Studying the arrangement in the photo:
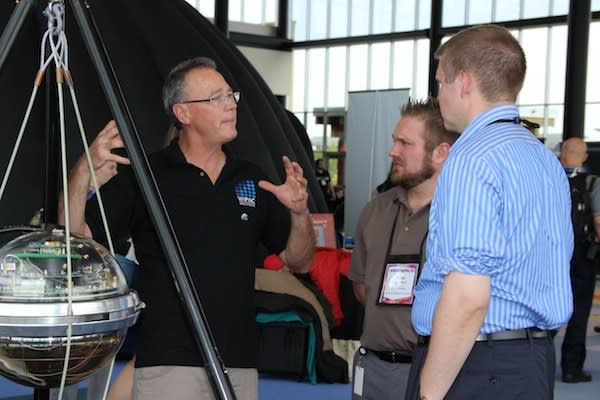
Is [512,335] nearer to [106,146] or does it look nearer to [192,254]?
[192,254]

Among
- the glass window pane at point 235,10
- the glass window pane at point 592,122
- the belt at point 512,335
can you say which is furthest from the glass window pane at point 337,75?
the belt at point 512,335

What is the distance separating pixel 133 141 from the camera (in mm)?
1885

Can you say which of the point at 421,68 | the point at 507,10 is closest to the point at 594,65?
the point at 507,10

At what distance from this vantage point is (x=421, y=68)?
22.7 m

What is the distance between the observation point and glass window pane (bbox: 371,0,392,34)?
2352 centimetres

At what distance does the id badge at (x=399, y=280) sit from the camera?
3074 mm

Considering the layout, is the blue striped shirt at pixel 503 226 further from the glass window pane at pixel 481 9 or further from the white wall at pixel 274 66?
the white wall at pixel 274 66

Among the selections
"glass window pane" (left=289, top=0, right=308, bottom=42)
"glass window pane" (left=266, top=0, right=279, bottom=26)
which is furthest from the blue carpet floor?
"glass window pane" (left=266, top=0, right=279, bottom=26)

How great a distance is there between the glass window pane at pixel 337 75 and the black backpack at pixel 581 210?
18.8 metres

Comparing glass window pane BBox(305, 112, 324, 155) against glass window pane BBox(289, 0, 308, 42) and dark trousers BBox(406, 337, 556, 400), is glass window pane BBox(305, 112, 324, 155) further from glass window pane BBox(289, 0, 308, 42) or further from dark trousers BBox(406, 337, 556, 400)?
dark trousers BBox(406, 337, 556, 400)

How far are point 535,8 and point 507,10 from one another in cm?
83

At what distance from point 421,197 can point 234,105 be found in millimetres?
820

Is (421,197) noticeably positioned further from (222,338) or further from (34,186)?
(34,186)

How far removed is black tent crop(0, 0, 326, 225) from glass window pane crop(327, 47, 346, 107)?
14434mm
